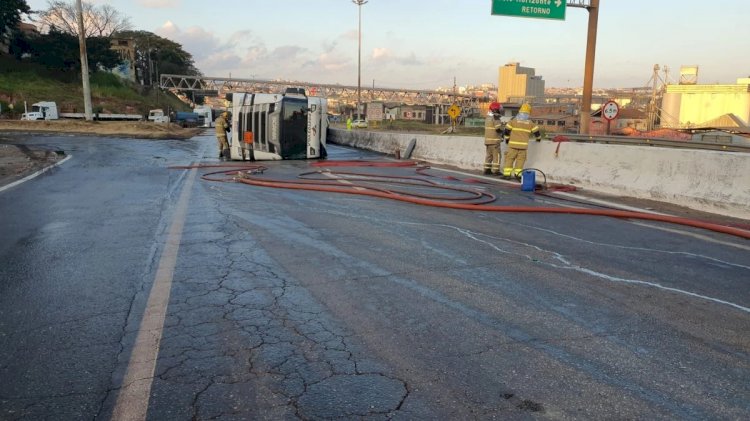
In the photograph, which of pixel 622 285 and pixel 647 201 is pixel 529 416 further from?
pixel 647 201

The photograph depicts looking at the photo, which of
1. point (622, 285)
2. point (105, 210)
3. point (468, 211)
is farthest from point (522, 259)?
point (105, 210)

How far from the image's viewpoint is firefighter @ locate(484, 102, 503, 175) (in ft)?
43.8

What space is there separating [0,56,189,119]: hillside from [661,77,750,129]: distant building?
7800cm

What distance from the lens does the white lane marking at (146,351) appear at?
2.78 metres

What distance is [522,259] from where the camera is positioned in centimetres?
568

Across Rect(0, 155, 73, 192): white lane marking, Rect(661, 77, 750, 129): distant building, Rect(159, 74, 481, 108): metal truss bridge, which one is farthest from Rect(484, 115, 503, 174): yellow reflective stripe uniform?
Rect(159, 74, 481, 108): metal truss bridge

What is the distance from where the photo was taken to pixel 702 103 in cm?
8588

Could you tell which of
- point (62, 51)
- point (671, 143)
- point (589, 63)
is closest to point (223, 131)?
point (589, 63)

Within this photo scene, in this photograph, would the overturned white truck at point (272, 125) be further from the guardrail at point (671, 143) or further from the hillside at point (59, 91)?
the hillside at point (59, 91)

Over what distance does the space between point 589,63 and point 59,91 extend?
63.6m

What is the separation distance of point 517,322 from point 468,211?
4815 millimetres

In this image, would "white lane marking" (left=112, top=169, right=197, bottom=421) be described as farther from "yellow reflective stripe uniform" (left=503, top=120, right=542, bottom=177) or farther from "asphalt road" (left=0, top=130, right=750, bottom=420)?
"yellow reflective stripe uniform" (left=503, top=120, right=542, bottom=177)

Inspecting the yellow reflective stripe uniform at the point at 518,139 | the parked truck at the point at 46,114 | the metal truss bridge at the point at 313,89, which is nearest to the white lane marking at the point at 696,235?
the yellow reflective stripe uniform at the point at 518,139

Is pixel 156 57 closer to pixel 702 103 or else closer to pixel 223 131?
pixel 702 103
